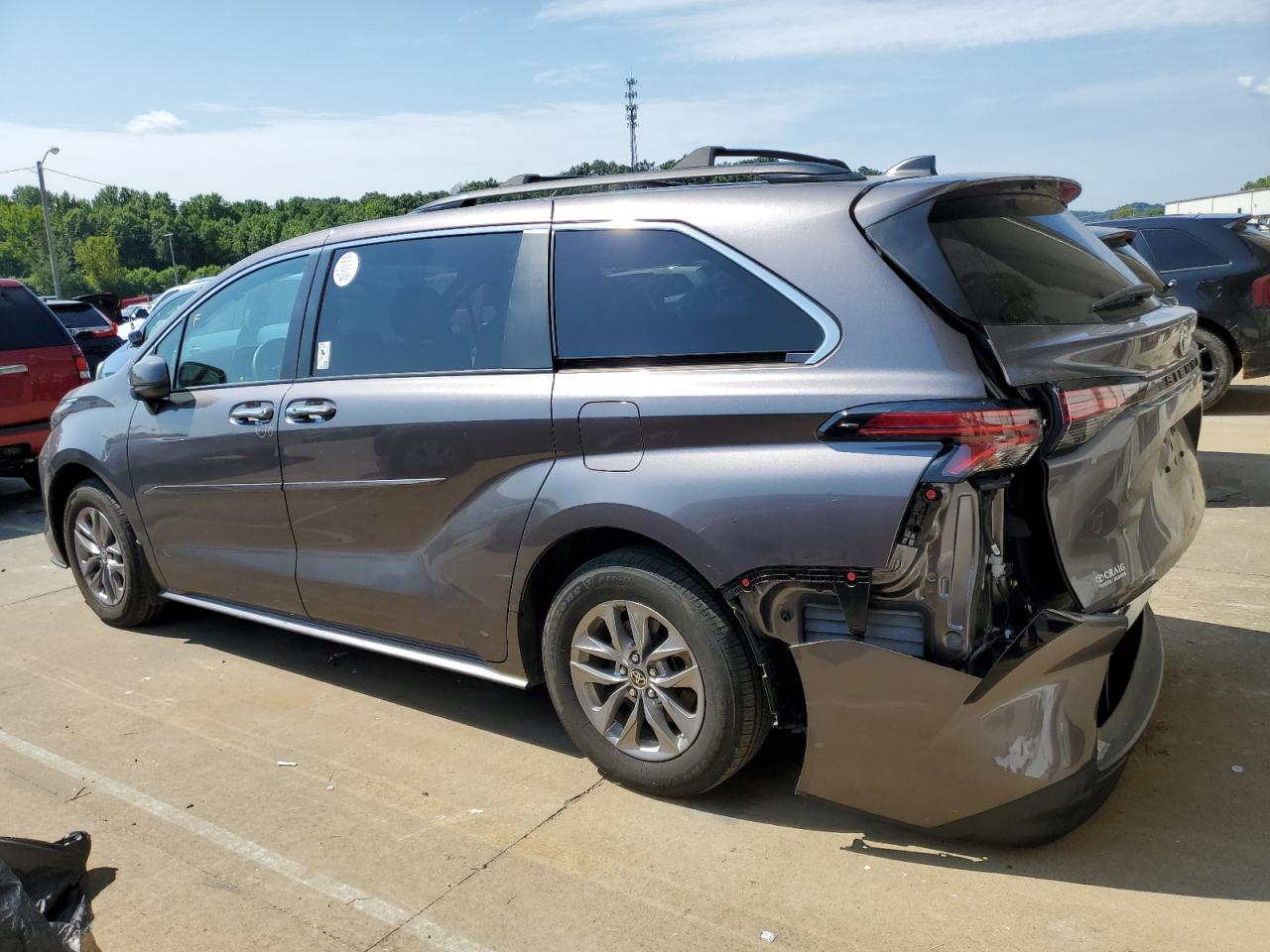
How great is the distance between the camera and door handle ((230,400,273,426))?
4.29 meters

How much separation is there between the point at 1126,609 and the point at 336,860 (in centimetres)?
239


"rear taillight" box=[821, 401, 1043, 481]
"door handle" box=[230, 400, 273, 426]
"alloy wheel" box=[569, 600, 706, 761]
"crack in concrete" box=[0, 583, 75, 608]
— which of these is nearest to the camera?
"rear taillight" box=[821, 401, 1043, 481]

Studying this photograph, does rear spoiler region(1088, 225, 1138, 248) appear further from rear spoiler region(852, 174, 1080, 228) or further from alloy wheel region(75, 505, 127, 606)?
alloy wheel region(75, 505, 127, 606)

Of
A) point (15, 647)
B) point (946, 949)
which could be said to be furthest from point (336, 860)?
point (15, 647)

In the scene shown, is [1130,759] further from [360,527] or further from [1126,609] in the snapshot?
[360,527]

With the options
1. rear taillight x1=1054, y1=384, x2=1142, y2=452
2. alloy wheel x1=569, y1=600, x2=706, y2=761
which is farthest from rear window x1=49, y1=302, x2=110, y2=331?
rear taillight x1=1054, y1=384, x2=1142, y2=452

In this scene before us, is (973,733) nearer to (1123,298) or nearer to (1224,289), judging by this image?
(1123,298)

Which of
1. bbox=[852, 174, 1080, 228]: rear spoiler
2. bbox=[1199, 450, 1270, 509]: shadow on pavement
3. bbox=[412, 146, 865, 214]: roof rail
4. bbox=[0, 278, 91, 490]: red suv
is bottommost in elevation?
bbox=[1199, 450, 1270, 509]: shadow on pavement

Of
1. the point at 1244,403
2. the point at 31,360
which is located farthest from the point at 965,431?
the point at 1244,403

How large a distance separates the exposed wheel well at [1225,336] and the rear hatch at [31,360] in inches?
384

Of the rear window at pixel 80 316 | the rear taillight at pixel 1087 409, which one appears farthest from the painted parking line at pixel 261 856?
the rear window at pixel 80 316

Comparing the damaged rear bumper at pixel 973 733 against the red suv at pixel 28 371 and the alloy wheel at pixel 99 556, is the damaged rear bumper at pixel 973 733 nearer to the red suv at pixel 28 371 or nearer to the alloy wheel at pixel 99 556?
the alloy wheel at pixel 99 556

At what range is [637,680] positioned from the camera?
3.33 m

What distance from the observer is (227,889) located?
3062 mm
